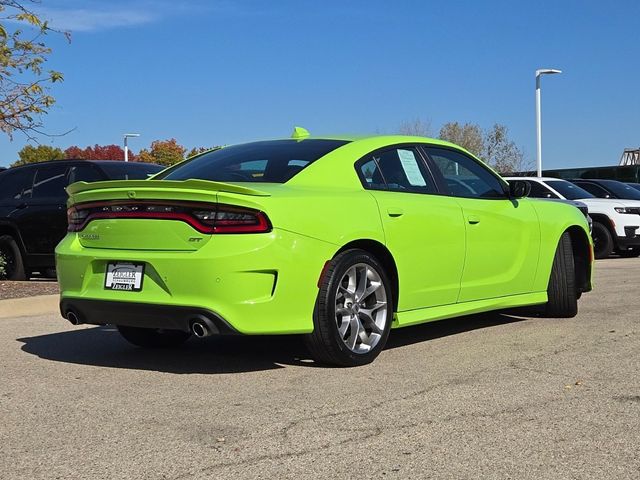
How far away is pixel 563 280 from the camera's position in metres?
7.50

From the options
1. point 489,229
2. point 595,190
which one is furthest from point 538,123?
point 489,229

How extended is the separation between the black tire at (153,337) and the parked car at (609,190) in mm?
12696

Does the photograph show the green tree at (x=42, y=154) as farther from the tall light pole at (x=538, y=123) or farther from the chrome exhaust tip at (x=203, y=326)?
the chrome exhaust tip at (x=203, y=326)

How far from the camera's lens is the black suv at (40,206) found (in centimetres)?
1074

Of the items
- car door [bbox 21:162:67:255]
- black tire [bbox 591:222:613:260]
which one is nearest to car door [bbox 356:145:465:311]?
car door [bbox 21:162:67:255]

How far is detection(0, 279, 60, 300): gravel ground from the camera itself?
31.2 feet

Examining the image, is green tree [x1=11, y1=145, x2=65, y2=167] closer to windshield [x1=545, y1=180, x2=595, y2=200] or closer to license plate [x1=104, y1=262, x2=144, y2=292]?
windshield [x1=545, y1=180, x2=595, y2=200]

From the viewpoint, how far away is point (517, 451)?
3686mm

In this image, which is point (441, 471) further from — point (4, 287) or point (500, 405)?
point (4, 287)

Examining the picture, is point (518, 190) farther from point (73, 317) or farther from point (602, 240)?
point (602, 240)

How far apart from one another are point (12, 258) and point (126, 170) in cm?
197

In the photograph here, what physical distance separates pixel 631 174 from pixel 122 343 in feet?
90.2

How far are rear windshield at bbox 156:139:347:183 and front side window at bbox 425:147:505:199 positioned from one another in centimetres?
96

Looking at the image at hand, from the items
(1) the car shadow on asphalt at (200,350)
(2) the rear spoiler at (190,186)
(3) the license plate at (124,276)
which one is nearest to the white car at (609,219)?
(1) the car shadow on asphalt at (200,350)
